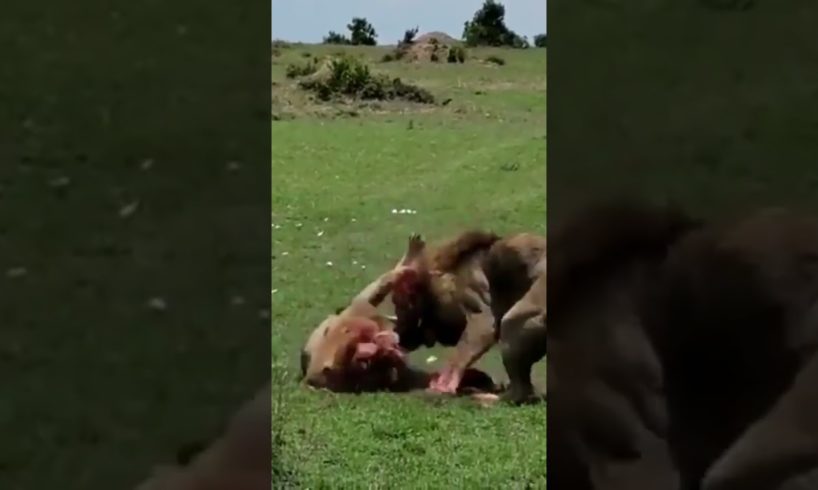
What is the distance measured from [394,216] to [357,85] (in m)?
2.85

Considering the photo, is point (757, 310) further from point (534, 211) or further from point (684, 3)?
point (534, 211)

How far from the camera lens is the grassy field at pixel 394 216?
2824 mm

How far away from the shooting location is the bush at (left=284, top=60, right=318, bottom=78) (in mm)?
8242

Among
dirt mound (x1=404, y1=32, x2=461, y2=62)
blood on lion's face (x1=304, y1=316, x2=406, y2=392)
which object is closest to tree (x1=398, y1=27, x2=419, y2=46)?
dirt mound (x1=404, y1=32, x2=461, y2=62)

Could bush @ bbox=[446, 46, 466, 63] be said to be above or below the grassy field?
above

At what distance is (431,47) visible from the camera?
9.03 meters

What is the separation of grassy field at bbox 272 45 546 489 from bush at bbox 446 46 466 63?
0.08 m
